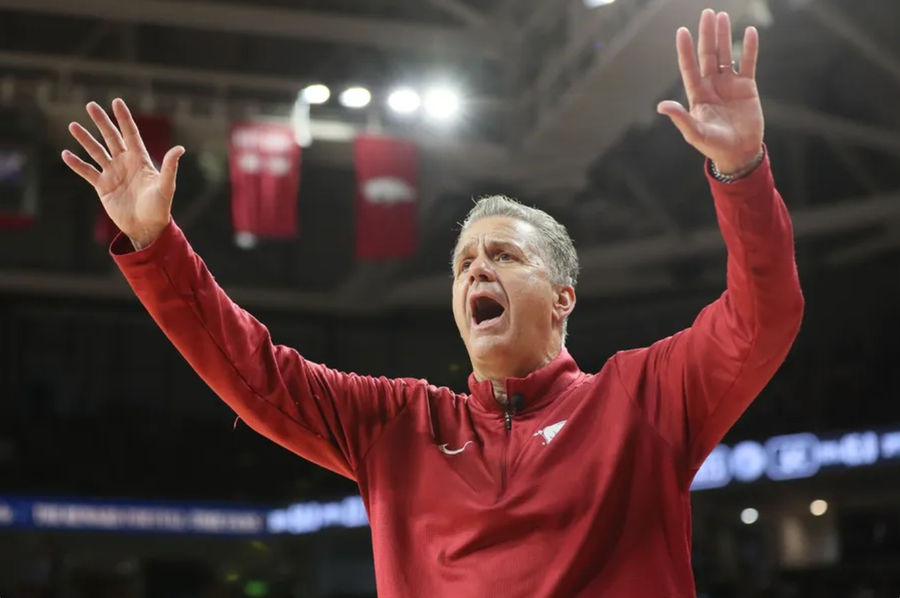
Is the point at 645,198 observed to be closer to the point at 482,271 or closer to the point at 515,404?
the point at 482,271

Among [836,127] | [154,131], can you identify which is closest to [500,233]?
[154,131]

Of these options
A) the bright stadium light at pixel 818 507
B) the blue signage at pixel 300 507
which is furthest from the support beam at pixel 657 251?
the bright stadium light at pixel 818 507

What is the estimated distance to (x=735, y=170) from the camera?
2.41 m

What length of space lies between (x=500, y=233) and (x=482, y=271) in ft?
0.41

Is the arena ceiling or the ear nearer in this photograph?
the ear

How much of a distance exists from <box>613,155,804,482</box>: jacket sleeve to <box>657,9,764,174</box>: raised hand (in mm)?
53

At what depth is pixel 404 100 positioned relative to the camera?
45.6ft

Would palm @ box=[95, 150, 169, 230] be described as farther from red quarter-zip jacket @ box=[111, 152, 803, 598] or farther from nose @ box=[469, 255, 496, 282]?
nose @ box=[469, 255, 496, 282]

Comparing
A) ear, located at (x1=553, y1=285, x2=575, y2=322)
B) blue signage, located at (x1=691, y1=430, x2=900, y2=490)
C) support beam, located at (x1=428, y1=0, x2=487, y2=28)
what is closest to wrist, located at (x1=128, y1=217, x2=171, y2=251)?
ear, located at (x1=553, y1=285, x2=575, y2=322)

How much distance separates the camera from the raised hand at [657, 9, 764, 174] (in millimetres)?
2406

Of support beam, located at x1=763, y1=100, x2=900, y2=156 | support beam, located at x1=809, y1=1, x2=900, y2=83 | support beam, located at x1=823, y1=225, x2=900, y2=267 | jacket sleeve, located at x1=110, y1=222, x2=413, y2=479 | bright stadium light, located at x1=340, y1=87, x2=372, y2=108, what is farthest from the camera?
support beam, located at x1=823, y1=225, x2=900, y2=267

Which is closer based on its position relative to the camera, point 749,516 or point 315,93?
point 315,93

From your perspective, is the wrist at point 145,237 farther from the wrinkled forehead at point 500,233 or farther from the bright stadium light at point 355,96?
the bright stadium light at point 355,96

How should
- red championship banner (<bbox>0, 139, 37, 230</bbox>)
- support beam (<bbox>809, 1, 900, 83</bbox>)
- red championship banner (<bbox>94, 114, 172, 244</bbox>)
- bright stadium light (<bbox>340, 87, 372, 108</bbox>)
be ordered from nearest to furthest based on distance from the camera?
1. red championship banner (<bbox>0, 139, 37, 230</bbox>)
2. red championship banner (<bbox>94, 114, 172, 244</bbox>)
3. support beam (<bbox>809, 1, 900, 83</bbox>)
4. bright stadium light (<bbox>340, 87, 372, 108</bbox>)
